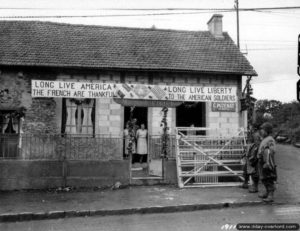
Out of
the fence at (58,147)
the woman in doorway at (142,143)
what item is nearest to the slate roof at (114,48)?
the woman in doorway at (142,143)

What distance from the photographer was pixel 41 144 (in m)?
10.9

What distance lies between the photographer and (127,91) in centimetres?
1134

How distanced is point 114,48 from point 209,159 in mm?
7118

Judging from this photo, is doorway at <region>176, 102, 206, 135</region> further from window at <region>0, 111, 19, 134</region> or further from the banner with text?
window at <region>0, 111, 19, 134</region>

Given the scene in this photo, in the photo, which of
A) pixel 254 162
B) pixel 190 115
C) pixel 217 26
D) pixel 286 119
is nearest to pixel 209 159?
pixel 254 162

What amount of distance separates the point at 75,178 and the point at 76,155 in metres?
0.86

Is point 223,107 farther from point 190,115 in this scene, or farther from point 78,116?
point 78,116

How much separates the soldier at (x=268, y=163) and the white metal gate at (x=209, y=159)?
2134 mm

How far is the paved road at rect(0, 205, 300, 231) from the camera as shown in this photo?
6.70 metres

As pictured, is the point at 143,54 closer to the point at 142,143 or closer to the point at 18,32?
the point at 142,143

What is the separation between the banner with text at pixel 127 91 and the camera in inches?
436

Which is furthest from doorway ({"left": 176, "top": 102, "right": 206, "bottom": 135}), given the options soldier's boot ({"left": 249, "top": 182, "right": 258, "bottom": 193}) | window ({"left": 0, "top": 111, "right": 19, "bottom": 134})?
window ({"left": 0, "top": 111, "right": 19, "bottom": 134})

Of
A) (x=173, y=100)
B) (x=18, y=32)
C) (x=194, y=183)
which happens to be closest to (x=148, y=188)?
(x=194, y=183)

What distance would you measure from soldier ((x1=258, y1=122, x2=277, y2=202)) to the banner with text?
116 inches
